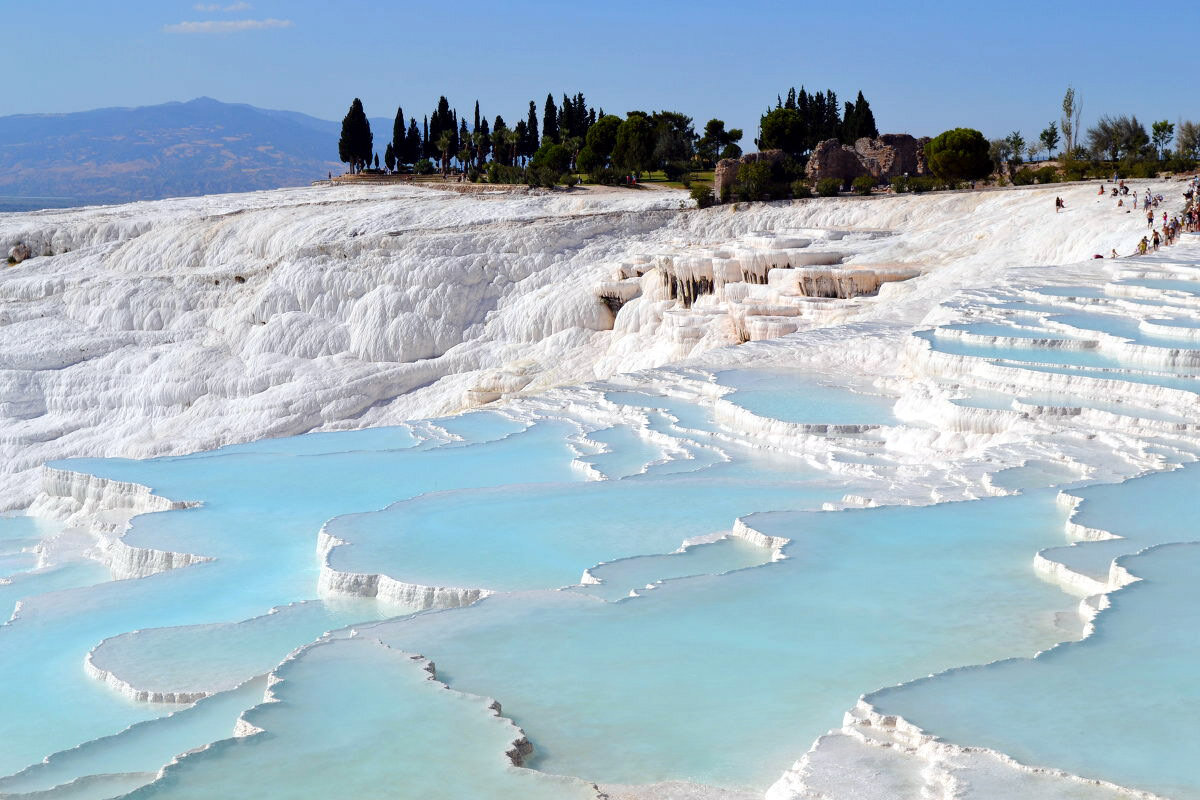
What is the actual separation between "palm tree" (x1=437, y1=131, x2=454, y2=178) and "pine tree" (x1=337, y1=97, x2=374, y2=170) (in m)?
2.39

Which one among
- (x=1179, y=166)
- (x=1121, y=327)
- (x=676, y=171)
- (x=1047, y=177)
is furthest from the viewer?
(x=676, y=171)

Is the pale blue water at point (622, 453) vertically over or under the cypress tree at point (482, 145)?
under

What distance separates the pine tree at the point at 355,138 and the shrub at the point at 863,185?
21.3 m

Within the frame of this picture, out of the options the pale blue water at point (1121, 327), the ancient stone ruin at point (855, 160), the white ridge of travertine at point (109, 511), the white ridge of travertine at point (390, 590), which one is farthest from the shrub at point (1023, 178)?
the white ridge of travertine at point (390, 590)

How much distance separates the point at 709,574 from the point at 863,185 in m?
19.7

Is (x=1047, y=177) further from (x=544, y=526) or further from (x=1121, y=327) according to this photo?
(x=544, y=526)

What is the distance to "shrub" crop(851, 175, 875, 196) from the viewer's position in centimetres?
2368

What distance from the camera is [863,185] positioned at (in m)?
23.9

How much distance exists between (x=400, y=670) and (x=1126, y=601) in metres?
2.57

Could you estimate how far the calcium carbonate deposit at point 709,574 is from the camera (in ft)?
12.1

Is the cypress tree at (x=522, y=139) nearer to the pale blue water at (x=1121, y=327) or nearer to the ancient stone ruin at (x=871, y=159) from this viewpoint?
the ancient stone ruin at (x=871, y=159)

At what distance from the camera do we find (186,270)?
23.5m

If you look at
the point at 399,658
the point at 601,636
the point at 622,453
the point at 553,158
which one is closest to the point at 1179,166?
the point at 553,158

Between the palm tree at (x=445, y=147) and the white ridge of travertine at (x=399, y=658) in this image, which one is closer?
the white ridge of travertine at (x=399, y=658)
